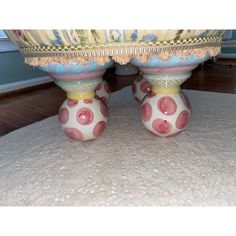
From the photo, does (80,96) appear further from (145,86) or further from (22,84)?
(22,84)

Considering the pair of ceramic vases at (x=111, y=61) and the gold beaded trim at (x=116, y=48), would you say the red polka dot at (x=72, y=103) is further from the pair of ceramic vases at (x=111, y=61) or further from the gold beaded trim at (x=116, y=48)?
the gold beaded trim at (x=116, y=48)

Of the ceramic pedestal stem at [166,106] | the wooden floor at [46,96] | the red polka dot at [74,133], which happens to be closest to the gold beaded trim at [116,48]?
the ceramic pedestal stem at [166,106]

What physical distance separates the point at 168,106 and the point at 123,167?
215mm

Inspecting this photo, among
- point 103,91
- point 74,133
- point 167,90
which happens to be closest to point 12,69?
point 103,91

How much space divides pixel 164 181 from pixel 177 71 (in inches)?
11.4

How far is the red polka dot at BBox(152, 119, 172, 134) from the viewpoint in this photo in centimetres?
74

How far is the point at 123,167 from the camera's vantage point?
0.67 meters

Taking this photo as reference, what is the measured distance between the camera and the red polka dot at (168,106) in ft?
2.38

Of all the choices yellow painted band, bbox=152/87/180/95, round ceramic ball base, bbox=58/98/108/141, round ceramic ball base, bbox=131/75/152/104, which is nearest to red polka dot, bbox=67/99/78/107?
round ceramic ball base, bbox=58/98/108/141

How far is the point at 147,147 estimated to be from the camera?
76 centimetres

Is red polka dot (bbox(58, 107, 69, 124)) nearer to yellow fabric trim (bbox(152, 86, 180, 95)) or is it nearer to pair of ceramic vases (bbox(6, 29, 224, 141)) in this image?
pair of ceramic vases (bbox(6, 29, 224, 141))

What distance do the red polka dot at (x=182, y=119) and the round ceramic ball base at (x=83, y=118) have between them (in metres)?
→ 0.22
